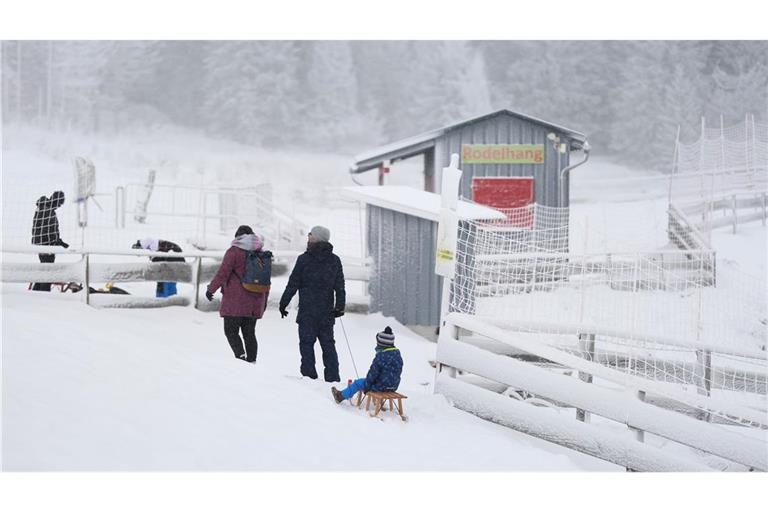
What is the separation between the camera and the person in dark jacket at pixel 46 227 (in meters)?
9.65

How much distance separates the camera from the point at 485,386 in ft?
24.0

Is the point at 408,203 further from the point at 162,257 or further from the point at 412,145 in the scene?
the point at 412,145

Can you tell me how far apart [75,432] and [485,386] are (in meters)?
3.71

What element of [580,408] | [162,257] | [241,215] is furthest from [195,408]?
[241,215]

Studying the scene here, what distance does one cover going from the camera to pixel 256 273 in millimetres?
7234

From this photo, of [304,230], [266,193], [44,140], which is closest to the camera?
[304,230]

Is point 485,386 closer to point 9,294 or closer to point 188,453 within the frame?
point 188,453

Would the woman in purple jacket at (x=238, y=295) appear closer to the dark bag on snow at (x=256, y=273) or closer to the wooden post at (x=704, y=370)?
the dark bag on snow at (x=256, y=273)

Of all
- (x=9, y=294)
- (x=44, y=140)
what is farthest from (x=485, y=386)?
(x=44, y=140)

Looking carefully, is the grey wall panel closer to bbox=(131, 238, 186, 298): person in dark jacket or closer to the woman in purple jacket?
bbox=(131, 238, 186, 298): person in dark jacket

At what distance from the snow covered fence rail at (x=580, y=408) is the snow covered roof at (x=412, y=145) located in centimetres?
671

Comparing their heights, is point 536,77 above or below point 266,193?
above

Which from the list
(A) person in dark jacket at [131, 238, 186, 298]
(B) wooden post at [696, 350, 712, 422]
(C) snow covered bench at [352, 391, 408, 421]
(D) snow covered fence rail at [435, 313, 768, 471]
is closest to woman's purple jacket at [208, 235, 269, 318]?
(C) snow covered bench at [352, 391, 408, 421]

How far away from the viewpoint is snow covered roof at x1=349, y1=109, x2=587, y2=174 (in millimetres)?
13469
